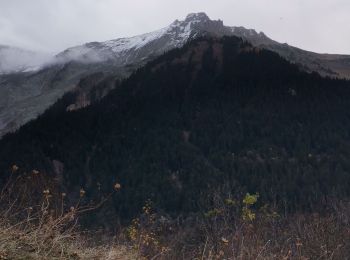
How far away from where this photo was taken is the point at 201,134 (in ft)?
374

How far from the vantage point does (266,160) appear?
102 m

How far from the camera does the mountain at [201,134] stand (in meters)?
92.1

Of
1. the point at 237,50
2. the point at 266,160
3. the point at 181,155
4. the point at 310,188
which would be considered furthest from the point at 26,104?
the point at 310,188

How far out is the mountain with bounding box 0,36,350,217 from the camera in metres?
92.1

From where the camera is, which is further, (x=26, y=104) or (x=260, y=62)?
(x=26, y=104)

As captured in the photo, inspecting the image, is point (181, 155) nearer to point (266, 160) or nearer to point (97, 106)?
point (266, 160)

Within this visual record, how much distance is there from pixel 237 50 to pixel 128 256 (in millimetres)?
137791

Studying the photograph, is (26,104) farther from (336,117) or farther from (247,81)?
(336,117)

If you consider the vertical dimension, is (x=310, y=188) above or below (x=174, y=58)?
below

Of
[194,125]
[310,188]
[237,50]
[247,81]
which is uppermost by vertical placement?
[237,50]

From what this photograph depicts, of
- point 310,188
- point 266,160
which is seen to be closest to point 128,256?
point 310,188

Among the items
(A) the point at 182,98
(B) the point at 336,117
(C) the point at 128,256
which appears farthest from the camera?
(A) the point at 182,98

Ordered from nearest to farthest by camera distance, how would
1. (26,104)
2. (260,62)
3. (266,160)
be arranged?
(266,160)
(260,62)
(26,104)

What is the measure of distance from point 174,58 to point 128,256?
134 m
